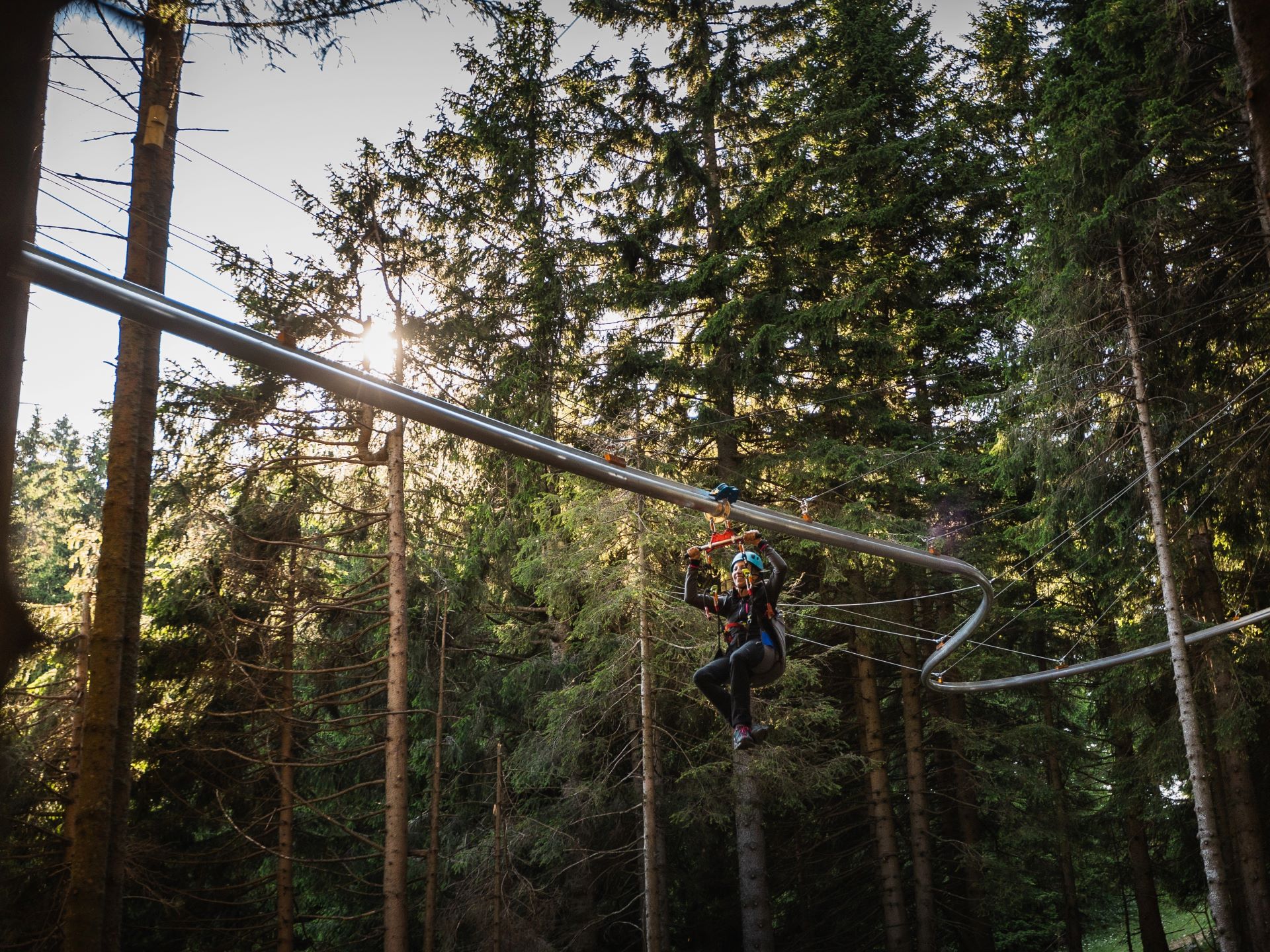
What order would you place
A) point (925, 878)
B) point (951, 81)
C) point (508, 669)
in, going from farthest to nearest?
point (951, 81) → point (508, 669) → point (925, 878)

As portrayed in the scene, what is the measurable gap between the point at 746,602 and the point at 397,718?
6.82 metres

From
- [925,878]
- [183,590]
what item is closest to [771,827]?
[925,878]

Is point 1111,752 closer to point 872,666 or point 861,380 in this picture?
point 872,666

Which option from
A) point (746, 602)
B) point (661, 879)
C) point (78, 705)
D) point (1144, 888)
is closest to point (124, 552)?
point (746, 602)

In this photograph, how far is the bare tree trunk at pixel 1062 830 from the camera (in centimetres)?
1673

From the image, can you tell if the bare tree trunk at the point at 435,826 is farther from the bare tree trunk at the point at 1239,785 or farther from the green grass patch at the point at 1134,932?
the green grass patch at the point at 1134,932

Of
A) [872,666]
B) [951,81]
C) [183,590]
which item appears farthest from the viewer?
[951,81]

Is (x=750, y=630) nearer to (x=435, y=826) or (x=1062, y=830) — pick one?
(x=435, y=826)

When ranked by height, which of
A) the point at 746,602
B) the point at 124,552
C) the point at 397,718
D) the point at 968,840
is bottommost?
the point at 968,840

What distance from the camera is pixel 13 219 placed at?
60.4 inches

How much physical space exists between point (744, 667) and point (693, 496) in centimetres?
184

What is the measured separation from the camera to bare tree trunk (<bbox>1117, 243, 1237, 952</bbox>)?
11602 millimetres

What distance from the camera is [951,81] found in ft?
73.6

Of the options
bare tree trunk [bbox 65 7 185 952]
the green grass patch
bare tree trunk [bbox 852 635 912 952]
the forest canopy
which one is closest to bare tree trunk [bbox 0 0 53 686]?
bare tree trunk [bbox 65 7 185 952]
